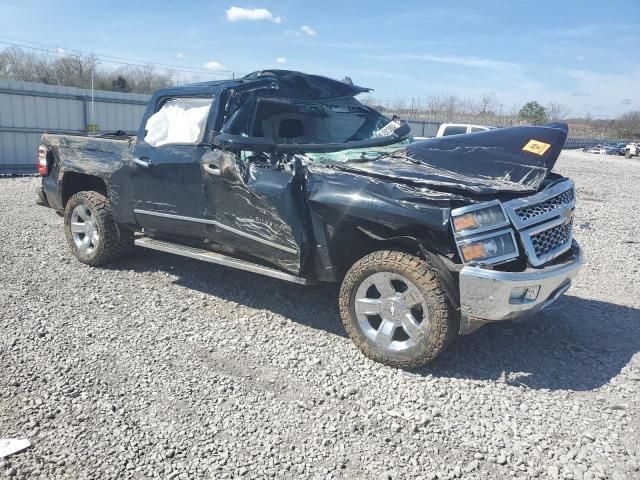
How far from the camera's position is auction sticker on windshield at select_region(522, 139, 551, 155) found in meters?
4.28

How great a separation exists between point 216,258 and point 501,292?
2.47 metres

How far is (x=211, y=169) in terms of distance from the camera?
15.5 feet

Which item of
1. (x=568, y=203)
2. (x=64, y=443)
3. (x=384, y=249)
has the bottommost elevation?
(x=64, y=443)

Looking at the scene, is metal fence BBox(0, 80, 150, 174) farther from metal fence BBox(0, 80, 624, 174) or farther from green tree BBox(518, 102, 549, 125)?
green tree BBox(518, 102, 549, 125)

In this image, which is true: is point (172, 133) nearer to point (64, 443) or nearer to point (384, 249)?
point (384, 249)

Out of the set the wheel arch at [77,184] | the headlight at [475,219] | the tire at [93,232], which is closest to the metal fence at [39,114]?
the wheel arch at [77,184]

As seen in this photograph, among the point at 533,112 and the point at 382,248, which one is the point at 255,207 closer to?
the point at 382,248

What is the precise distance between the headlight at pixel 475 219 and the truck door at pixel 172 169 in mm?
2353

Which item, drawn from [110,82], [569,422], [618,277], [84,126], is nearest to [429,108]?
[110,82]

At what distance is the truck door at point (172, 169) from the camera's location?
495cm

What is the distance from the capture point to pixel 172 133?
535cm

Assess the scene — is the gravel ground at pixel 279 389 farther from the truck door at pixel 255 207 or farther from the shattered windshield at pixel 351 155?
the shattered windshield at pixel 351 155

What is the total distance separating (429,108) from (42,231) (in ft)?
125

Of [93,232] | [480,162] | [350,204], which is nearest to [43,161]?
[93,232]
